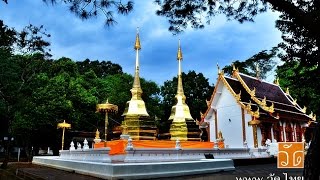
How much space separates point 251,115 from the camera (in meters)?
25.1

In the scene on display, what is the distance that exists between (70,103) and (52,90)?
7.83ft

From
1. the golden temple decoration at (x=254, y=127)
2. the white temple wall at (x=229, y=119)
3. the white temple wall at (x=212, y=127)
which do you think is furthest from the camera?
the white temple wall at (x=212, y=127)

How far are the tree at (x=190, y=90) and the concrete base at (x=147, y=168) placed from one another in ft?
89.6

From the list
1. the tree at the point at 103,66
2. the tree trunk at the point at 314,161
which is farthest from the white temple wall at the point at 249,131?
the tree at the point at 103,66

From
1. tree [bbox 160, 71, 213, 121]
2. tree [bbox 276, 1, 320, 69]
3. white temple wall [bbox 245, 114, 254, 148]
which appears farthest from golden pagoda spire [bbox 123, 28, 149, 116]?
tree [bbox 160, 71, 213, 121]

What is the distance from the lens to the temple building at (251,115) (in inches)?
1000

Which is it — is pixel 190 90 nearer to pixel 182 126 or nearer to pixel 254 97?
pixel 254 97

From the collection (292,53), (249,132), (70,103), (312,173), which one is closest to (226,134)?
(249,132)

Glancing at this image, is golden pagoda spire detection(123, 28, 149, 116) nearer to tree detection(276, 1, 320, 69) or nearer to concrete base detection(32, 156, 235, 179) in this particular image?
concrete base detection(32, 156, 235, 179)

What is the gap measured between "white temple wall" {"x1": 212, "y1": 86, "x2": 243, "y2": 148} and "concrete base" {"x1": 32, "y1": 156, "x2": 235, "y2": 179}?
44.4 ft

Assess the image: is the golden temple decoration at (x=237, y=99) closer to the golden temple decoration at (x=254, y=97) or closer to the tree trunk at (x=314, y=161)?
the golden temple decoration at (x=254, y=97)

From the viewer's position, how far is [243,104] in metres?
25.7

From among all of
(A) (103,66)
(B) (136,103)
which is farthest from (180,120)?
(A) (103,66)

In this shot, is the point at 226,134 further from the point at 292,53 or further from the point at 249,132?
the point at 292,53
